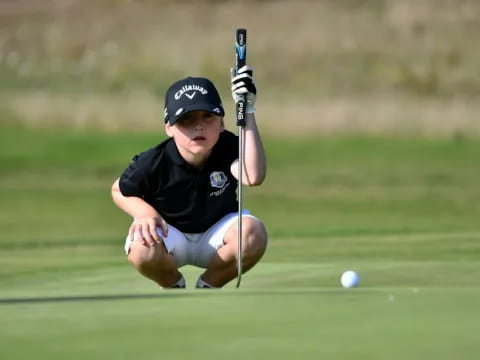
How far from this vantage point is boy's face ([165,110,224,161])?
5527 mm

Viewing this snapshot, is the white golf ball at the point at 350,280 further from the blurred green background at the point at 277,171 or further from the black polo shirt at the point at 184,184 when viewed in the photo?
the black polo shirt at the point at 184,184

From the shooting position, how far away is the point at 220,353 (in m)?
3.09

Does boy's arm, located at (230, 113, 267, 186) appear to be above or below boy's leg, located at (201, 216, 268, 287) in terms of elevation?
above

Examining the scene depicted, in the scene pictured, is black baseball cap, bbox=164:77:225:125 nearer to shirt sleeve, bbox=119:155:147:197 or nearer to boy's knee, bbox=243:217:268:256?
shirt sleeve, bbox=119:155:147:197

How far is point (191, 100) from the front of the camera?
5465mm

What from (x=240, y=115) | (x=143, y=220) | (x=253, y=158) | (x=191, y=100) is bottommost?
(x=143, y=220)

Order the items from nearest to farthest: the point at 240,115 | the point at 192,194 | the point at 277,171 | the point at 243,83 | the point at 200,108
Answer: the point at 243,83
the point at 240,115
the point at 200,108
the point at 192,194
the point at 277,171

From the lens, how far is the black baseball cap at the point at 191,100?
5.45 meters

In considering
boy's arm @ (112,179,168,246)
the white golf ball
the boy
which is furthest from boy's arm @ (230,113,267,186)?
the white golf ball

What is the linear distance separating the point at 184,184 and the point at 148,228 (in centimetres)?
37

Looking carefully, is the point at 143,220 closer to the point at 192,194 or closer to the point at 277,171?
the point at 192,194

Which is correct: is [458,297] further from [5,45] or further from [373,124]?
[5,45]

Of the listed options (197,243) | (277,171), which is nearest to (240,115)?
(197,243)

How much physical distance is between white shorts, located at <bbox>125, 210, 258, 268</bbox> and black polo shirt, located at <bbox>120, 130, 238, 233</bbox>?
37 mm
